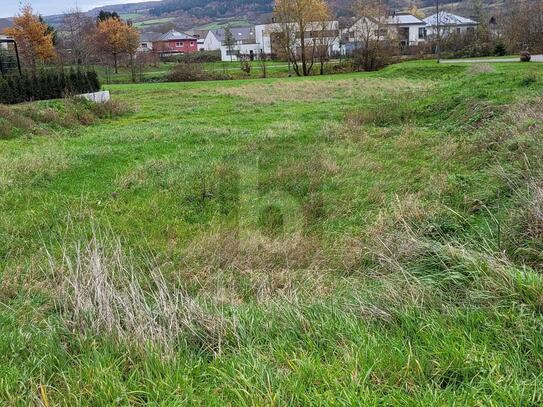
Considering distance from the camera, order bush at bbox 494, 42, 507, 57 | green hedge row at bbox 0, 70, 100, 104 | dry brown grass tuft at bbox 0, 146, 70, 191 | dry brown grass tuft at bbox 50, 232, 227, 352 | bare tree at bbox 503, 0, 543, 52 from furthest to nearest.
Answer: bush at bbox 494, 42, 507, 57
bare tree at bbox 503, 0, 543, 52
green hedge row at bbox 0, 70, 100, 104
dry brown grass tuft at bbox 0, 146, 70, 191
dry brown grass tuft at bbox 50, 232, 227, 352

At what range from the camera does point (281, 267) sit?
5.47 meters

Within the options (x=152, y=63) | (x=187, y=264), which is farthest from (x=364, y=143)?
(x=152, y=63)

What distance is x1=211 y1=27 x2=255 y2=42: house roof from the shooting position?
88.7 m

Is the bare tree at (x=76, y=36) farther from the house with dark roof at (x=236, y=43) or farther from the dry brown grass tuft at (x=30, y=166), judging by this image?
the dry brown grass tuft at (x=30, y=166)

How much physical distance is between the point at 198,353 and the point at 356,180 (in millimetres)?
6115

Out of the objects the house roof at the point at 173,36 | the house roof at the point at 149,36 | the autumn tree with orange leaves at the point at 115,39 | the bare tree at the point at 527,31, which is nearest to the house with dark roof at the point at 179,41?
the house roof at the point at 173,36

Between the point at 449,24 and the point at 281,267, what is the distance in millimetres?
55671

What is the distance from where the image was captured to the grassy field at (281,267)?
2654 millimetres

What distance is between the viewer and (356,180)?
28.7 ft

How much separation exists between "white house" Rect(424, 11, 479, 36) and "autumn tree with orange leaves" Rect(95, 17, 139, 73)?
31821 mm

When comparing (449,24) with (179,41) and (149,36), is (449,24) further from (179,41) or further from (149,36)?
(149,36)

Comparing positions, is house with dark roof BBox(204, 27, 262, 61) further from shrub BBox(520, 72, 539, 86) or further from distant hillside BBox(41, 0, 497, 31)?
shrub BBox(520, 72, 539, 86)

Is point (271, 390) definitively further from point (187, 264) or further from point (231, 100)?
point (231, 100)

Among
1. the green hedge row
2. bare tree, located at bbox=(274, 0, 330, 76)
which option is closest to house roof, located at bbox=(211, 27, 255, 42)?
bare tree, located at bbox=(274, 0, 330, 76)
